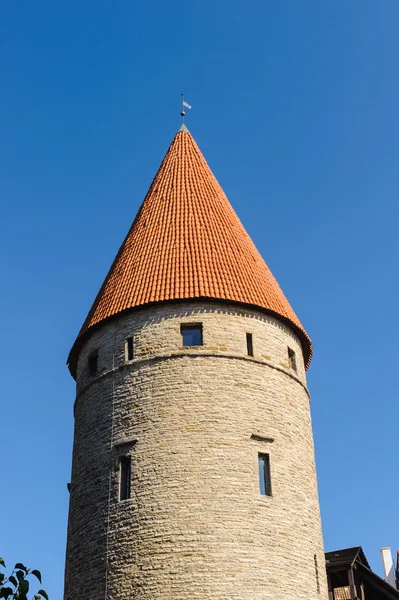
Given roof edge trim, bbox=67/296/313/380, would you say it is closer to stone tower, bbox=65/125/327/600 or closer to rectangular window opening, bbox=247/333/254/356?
stone tower, bbox=65/125/327/600

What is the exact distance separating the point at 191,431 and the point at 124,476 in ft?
5.66

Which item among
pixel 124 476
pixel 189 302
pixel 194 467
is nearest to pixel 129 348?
pixel 189 302

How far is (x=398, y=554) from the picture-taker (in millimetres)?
29922

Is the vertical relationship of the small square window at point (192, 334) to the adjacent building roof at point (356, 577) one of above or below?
above

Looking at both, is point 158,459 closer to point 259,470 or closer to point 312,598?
point 259,470

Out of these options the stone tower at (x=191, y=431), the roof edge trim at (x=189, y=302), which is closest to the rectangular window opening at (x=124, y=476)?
the stone tower at (x=191, y=431)

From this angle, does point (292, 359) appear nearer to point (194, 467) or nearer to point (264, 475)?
point (264, 475)

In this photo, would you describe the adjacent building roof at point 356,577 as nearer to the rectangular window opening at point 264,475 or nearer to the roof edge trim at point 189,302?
the rectangular window opening at point 264,475

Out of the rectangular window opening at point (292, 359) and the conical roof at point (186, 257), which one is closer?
the conical roof at point (186, 257)

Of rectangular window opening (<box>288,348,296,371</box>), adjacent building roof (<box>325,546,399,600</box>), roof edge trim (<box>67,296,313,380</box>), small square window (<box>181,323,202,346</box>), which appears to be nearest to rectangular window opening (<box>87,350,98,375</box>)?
roof edge trim (<box>67,296,313,380</box>)

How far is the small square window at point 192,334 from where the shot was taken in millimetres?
18000

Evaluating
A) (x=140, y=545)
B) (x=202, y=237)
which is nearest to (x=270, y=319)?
(x=202, y=237)

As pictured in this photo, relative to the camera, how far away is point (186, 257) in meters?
19.2

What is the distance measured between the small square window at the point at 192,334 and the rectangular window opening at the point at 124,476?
9.39 ft
